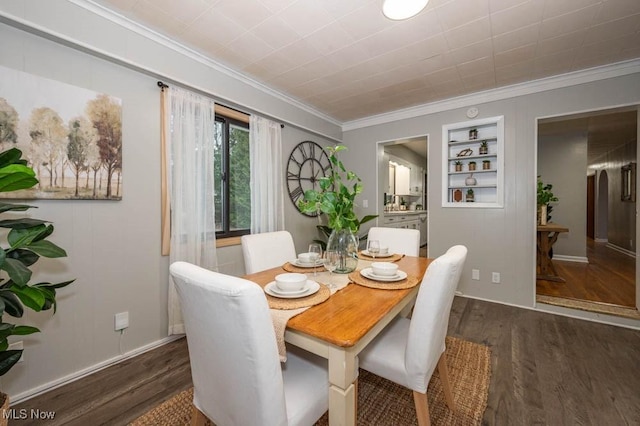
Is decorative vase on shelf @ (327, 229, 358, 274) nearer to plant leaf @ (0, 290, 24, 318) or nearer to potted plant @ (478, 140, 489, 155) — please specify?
plant leaf @ (0, 290, 24, 318)

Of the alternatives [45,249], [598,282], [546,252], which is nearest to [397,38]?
[45,249]

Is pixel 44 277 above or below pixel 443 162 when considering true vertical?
below

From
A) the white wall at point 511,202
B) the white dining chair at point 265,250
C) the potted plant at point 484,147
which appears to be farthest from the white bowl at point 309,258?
the potted plant at point 484,147

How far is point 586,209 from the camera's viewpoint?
4730 mm

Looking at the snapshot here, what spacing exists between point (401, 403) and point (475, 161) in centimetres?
292

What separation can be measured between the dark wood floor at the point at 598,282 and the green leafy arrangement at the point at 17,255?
4325mm

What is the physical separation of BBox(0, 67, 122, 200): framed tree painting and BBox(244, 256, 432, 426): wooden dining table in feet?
5.52

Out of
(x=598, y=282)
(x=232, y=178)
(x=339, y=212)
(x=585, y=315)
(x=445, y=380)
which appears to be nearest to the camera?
(x=445, y=380)

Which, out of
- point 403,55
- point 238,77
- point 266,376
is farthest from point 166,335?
point 403,55

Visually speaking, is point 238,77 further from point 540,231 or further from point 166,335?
point 540,231

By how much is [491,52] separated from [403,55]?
2.47 ft

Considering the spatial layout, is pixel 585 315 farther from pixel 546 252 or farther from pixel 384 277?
pixel 384 277

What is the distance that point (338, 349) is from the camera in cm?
89

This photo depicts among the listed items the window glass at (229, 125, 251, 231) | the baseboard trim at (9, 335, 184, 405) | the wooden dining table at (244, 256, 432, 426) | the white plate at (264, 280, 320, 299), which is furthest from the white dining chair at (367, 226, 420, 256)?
the baseboard trim at (9, 335, 184, 405)
